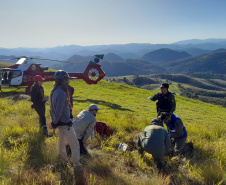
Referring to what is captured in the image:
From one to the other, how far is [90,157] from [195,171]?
2.82 m

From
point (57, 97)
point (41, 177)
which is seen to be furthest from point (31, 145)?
point (57, 97)

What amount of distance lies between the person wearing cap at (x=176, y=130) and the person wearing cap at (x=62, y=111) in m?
2.88

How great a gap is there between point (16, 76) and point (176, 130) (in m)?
18.5

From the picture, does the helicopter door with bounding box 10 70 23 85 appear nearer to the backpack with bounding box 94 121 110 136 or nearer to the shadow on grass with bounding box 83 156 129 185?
the backpack with bounding box 94 121 110 136

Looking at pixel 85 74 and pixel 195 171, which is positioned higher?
pixel 85 74

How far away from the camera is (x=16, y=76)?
18.2 meters

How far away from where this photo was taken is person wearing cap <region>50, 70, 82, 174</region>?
12.5 feet

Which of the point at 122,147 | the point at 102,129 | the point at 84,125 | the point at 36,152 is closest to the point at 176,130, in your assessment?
the point at 122,147

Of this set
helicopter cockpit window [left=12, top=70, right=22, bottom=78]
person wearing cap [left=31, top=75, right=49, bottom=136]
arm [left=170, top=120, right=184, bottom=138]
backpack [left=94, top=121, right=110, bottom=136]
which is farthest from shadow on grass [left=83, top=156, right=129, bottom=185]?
helicopter cockpit window [left=12, top=70, right=22, bottom=78]

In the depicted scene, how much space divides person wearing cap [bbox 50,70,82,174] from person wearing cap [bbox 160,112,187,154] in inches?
113

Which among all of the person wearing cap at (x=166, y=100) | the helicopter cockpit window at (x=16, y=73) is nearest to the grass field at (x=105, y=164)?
the person wearing cap at (x=166, y=100)

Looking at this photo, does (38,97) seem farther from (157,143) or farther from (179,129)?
(179,129)

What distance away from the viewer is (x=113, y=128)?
7.06 metres

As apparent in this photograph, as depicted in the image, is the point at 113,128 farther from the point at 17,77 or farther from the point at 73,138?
the point at 17,77
